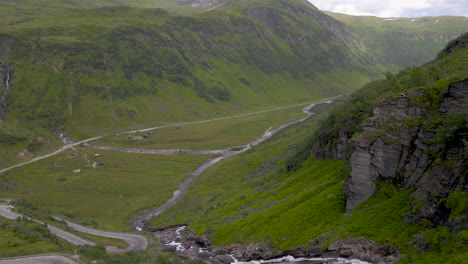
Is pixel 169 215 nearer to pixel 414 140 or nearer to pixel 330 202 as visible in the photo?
pixel 330 202

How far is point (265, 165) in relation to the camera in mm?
144375

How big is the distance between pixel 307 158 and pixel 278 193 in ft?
65.3

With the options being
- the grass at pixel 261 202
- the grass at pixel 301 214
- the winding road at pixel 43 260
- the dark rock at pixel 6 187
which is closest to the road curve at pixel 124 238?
the grass at pixel 301 214

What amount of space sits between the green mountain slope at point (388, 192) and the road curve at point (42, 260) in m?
31.7

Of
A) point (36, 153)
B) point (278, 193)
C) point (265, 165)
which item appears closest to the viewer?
point (278, 193)

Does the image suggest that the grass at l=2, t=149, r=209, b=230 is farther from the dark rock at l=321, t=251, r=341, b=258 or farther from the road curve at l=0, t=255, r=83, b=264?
Result: the dark rock at l=321, t=251, r=341, b=258

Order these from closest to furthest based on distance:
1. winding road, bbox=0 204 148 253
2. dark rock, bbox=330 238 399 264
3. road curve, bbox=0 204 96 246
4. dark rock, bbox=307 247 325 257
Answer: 1. dark rock, bbox=330 238 399 264
2. dark rock, bbox=307 247 325 257
3. road curve, bbox=0 204 96 246
4. winding road, bbox=0 204 148 253

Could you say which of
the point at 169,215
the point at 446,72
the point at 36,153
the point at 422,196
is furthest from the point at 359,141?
the point at 36,153

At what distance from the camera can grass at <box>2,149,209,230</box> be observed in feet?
395

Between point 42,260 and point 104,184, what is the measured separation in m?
92.0

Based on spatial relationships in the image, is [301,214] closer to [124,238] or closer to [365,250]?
[365,250]

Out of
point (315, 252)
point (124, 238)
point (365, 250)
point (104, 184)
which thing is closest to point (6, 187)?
point (104, 184)

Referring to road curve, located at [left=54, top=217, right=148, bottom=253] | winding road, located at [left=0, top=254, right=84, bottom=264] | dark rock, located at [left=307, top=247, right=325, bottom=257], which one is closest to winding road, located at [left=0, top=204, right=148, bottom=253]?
road curve, located at [left=54, top=217, right=148, bottom=253]

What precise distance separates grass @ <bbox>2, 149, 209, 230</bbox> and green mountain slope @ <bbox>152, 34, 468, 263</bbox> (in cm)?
3107
